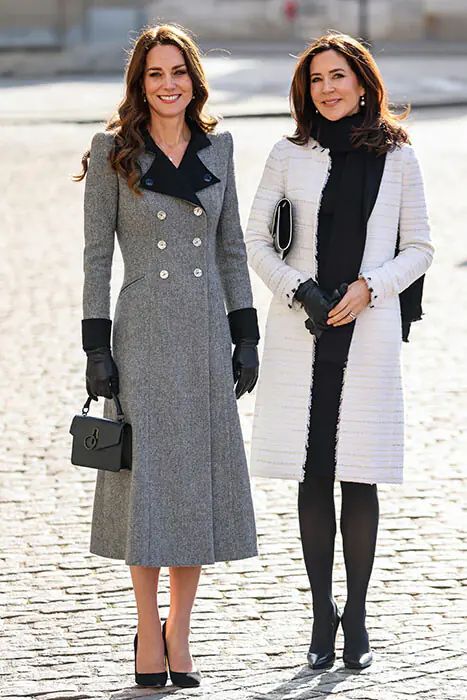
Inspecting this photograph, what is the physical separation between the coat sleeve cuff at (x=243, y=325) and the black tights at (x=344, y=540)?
499 mm

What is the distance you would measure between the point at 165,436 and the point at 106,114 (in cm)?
2287

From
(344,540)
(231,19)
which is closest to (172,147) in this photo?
(344,540)

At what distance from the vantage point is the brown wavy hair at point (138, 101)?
5074mm

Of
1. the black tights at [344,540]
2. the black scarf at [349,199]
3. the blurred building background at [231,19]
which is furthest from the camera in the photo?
the blurred building background at [231,19]

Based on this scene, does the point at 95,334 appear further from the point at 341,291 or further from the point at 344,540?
the point at 344,540

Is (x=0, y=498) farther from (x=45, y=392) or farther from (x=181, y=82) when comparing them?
(x=181, y=82)

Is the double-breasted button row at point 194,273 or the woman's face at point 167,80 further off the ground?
the woman's face at point 167,80

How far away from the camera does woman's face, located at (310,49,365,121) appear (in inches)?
206

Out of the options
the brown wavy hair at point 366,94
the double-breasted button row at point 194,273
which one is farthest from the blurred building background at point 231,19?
the double-breasted button row at point 194,273

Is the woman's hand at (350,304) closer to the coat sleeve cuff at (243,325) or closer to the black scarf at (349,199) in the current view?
the black scarf at (349,199)

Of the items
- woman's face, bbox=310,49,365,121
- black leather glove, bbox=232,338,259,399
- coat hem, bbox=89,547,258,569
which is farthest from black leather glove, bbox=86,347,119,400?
woman's face, bbox=310,49,365,121

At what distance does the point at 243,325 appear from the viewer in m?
5.30

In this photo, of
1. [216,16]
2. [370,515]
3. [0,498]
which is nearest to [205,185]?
[370,515]

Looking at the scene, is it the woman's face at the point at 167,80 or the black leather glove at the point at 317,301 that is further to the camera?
the black leather glove at the point at 317,301
